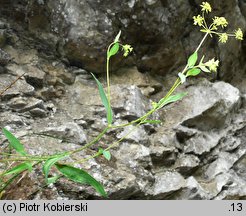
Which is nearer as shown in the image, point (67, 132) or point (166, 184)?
point (67, 132)

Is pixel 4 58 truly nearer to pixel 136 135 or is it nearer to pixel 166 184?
pixel 136 135

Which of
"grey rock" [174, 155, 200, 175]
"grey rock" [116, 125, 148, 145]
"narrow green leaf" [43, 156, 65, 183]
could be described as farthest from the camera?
"grey rock" [174, 155, 200, 175]

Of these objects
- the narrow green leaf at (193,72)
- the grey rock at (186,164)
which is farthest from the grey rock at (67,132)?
the narrow green leaf at (193,72)

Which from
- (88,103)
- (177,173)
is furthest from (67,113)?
(177,173)

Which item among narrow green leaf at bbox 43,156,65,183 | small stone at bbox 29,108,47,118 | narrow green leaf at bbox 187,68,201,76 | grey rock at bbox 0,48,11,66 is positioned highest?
grey rock at bbox 0,48,11,66

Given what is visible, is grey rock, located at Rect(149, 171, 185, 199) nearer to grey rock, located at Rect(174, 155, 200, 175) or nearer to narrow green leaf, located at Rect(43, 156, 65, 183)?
grey rock, located at Rect(174, 155, 200, 175)

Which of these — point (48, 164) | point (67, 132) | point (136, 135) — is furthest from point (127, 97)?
point (48, 164)

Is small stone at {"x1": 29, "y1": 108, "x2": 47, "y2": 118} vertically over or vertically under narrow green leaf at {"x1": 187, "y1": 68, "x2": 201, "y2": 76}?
over

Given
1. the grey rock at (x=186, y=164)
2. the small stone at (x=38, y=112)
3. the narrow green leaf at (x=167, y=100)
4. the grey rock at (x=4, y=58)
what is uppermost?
the grey rock at (x=4, y=58)

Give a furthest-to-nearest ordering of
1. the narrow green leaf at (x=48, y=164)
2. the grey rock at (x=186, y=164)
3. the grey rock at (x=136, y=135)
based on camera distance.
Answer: the grey rock at (x=186, y=164) → the grey rock at (x=136, y=135) → the narrow green leaf at (x=48, y=164)

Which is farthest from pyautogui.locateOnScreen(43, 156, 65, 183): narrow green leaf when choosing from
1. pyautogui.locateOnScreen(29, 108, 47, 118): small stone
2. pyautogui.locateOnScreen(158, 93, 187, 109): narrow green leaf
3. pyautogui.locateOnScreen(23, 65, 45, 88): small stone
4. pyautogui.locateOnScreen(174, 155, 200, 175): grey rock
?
pyautogui.locateOnScreen(174, 155, 200, 175): grey rock

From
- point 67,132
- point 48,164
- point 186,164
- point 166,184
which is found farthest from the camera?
point 186,164

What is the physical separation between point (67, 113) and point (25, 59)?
430 mm

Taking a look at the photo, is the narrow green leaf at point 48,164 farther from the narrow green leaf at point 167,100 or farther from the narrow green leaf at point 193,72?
the narrow green leaf at point 193,72
